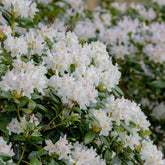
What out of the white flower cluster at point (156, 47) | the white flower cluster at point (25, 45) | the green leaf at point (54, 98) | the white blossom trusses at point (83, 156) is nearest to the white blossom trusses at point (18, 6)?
the white flower cluster at point (25, 45)

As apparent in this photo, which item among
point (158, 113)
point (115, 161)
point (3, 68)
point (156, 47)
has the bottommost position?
point (158, 113)

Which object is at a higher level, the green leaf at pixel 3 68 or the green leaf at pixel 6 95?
the green leaf at pixel 3 68

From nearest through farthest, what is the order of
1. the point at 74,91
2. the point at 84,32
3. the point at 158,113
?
1. the point at 74,91
2. the point at 84,32
3. the point at 158,113

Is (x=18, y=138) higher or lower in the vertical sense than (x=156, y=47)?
lower

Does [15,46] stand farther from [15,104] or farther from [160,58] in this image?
[160,58]

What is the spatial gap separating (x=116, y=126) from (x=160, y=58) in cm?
143

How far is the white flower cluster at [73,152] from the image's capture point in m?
1.48

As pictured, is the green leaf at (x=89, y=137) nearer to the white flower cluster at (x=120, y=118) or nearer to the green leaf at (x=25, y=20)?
the white flower cluster at (x=120, y=118)

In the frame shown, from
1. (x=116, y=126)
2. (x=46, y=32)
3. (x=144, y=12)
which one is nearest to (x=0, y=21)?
(x=46, y=32)

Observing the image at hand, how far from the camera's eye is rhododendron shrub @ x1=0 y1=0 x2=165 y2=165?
146cm

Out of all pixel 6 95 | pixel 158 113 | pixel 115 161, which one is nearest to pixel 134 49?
pixel 158 113

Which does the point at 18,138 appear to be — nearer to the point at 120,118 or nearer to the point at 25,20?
the point at 120,118

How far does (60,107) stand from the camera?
158 cm

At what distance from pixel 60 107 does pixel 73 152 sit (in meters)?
0.25
